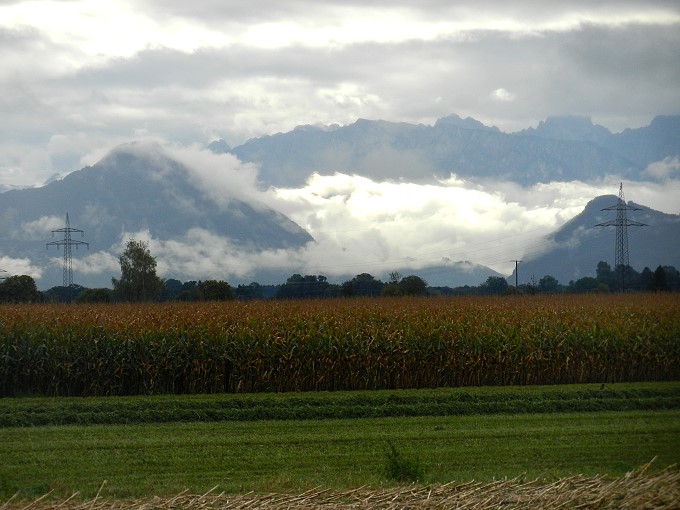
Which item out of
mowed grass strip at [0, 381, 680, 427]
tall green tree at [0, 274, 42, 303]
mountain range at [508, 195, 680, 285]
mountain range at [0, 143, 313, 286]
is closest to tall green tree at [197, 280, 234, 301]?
tall green tree at [0, 274, 42, 303]

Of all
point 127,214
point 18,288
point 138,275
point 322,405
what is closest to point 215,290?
point 18,288

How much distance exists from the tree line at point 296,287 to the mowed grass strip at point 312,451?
5536 millimetres

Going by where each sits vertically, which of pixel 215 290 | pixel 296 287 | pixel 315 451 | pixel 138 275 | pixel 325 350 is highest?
pixel 138 275

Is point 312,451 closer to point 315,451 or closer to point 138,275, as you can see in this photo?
point 315,451

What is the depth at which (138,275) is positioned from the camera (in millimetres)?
49531

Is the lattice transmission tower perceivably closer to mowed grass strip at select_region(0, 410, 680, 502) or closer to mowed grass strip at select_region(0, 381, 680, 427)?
mowed grass strip at select_region(0, 381, 680, 427)

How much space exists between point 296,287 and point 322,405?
25.1 m

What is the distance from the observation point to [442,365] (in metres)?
19.8

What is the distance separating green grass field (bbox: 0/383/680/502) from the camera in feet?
31.6

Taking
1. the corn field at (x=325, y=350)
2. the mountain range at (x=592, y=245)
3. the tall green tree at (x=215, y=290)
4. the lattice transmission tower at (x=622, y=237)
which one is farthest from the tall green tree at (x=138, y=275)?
the lattice transmission tower at (x=622, y=237)

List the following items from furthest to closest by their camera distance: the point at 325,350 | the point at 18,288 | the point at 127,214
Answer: the point at 127,214 → the point at 18,288 → the point at 325,350

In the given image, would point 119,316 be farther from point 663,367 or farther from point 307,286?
point 307,286

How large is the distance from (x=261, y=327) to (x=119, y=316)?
3863 mm

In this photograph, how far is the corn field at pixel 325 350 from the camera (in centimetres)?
1861
